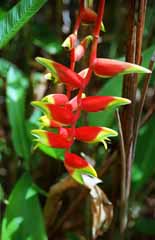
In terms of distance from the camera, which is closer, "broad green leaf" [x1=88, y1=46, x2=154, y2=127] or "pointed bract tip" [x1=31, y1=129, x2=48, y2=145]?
"pointed bract tip" [x1=31, y1=129, x2=48, y2=145]

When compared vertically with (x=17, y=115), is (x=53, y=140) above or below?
above

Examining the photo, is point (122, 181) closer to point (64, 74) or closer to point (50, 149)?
point (50, 149)

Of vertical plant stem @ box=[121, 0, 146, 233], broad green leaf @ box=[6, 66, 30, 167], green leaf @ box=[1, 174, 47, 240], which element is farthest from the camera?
broad green leaf @ box=[6, 66, 30, 167]

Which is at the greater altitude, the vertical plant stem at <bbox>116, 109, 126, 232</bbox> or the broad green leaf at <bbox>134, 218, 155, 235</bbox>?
the vertical plant stem at <bbox>116, 109, 126, 232</bbox>

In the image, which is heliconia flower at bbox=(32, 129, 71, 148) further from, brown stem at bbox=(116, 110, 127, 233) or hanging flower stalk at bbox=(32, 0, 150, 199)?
brown stem at bbox=(116, 110, 127, 233)

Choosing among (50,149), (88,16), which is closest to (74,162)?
(88,16)

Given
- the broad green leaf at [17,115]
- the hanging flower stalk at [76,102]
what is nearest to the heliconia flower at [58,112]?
the hanging flower stalk at [76,102]

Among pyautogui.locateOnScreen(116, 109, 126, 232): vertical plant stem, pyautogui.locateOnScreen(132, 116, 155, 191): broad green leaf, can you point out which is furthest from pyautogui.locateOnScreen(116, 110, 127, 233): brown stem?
pyautogui.locateOnScreen(132, 116, 155, 191): broad green leaf
